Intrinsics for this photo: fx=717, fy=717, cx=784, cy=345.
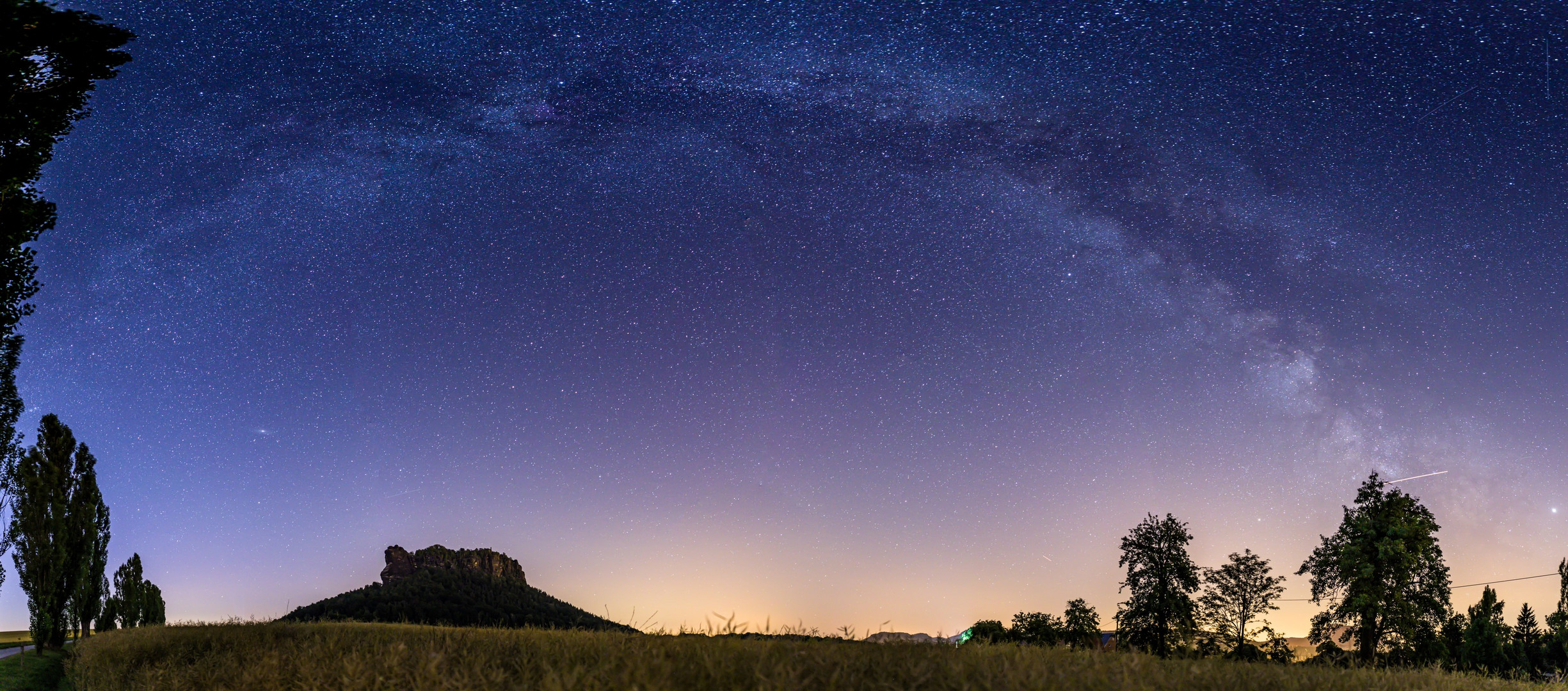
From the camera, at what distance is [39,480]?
33594mm

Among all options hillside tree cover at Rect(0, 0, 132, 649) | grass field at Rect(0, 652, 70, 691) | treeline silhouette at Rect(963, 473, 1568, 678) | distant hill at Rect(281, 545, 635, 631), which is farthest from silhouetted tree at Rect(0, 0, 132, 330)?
distant hill at Rect(281, 545, 635, 631)

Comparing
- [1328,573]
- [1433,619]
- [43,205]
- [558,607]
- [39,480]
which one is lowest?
[558,607]

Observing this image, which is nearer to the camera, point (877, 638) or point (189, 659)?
point (877, 638)

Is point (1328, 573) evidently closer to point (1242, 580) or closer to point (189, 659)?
point (1242, 580)

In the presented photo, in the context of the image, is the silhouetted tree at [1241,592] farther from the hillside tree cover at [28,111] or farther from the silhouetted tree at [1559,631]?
the hillside tree cover at [28,111]

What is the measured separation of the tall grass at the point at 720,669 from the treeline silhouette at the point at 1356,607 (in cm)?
2548

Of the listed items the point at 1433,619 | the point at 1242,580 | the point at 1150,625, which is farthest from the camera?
the point at 1242,580

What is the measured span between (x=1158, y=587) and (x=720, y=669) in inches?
2077

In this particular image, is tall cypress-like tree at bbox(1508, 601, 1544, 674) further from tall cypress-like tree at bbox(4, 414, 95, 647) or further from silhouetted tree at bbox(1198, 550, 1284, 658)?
tall cypress-like tree at bbox(4, 414, 95, 647)

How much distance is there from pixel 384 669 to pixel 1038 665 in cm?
488

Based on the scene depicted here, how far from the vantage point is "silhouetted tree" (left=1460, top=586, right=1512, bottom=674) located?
5234 centimetres

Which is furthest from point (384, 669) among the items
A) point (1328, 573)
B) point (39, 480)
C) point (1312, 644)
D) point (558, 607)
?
point (558, 607)

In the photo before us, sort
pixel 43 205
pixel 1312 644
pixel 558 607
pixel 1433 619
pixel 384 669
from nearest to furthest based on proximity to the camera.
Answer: pixel 384 669 → pixel 43 205 → pixel 1433 619 → pixel 1312 644 → pixel 558 607

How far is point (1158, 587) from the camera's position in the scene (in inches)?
1900
